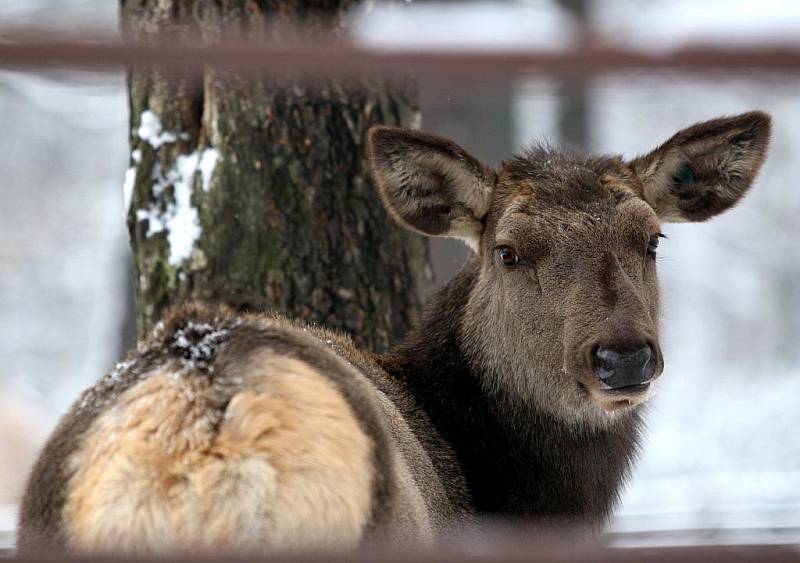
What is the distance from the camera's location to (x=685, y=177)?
5.89m

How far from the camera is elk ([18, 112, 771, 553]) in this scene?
3109 millimetres

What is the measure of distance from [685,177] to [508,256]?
4.04ft

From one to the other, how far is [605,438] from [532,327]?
67 cm

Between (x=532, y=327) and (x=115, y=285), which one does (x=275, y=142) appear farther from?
(x=115, y=285)

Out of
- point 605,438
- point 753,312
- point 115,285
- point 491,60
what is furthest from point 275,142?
point 753,312

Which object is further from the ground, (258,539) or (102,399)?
(102,399)

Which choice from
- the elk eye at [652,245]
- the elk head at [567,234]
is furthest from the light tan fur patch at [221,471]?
the elk eye at [652,245]

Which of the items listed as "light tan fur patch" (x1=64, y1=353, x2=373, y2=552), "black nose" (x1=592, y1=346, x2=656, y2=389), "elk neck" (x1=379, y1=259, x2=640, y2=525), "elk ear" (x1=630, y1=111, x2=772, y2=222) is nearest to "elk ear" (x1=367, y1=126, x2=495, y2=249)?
"elk neck" (x1=379, y1=259, x2=640, y2=525)

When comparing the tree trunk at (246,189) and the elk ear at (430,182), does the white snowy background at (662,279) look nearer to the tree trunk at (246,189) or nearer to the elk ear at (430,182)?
the tree trunk at (246,189)

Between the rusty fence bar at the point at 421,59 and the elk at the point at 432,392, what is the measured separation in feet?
4.35

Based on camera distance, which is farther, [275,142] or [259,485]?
[275,142]

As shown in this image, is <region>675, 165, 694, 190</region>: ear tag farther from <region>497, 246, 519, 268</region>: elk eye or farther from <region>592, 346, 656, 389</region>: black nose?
<region>592, 346, 656, 389</region>: black nose

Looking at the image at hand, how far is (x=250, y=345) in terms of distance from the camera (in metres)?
3.41

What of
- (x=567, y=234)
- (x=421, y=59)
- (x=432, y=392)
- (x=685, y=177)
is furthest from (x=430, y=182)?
(x=421, y=59)
